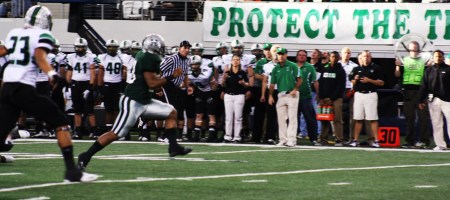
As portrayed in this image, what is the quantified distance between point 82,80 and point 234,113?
2804mm

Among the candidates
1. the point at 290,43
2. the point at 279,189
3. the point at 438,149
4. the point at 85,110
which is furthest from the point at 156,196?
the point at 290,43

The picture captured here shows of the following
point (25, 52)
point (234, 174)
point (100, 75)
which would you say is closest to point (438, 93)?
point (100, 75)

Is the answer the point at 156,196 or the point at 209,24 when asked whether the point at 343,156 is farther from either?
the point at 209,24

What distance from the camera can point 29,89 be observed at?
10.3 meters

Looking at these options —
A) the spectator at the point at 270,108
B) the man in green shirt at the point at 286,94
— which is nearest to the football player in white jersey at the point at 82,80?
the spectator at the point at 270,108

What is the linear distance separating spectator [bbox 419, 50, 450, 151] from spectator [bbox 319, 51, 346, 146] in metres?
1.54

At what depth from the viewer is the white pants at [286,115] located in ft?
59.4

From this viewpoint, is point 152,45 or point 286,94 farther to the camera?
point 286,94

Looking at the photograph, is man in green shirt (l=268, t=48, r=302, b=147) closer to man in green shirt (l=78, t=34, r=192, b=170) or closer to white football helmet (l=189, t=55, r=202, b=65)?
white football helmet (l=189, t=55, r=202, b=65)

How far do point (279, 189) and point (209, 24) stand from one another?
42.5ft

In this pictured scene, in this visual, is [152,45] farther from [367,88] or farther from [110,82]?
[110,82]

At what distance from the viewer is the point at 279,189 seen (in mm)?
10430

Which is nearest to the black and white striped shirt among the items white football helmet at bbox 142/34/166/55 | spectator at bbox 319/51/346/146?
spectator at bbox 319/51/346/146

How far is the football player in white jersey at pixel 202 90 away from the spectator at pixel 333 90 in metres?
1.86
